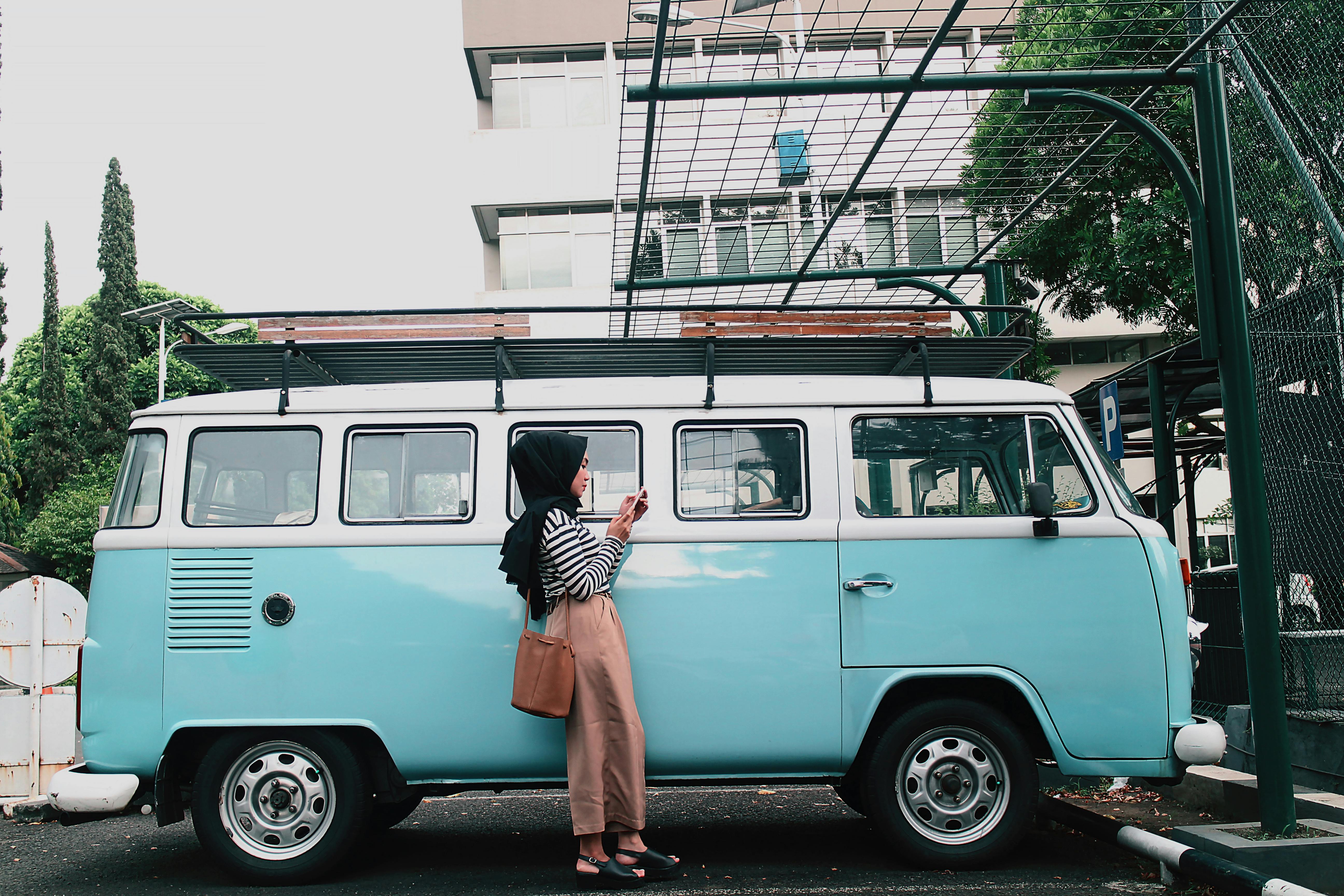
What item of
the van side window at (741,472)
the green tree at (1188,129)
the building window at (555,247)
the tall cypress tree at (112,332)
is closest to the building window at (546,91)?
the building window at (555,247)

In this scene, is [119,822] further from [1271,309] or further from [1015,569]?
[1271,309]

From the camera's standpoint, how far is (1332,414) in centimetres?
655

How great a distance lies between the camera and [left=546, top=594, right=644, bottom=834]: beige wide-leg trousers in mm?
5230

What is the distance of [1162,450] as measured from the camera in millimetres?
7660

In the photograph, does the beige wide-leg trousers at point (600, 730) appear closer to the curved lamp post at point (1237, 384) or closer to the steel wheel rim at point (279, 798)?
the steel wheel rim at point (279, 798)

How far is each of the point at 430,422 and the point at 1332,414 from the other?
18.3 feet

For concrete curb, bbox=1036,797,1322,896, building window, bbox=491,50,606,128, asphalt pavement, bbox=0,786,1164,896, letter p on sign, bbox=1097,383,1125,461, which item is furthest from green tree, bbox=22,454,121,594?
concrete curb, bbox=1036,797,1322,896

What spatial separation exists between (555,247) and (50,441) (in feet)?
82.4

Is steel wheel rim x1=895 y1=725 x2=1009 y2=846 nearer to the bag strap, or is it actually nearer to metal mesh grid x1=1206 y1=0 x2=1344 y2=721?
the bag strap

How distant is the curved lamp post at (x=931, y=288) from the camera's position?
9344mm

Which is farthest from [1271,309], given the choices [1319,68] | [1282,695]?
[1282,695]

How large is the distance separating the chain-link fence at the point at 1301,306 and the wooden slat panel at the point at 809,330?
250 centimetres

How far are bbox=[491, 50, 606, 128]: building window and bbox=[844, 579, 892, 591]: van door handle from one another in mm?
25798

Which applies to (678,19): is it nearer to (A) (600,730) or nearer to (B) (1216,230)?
(B) (1216,230)
